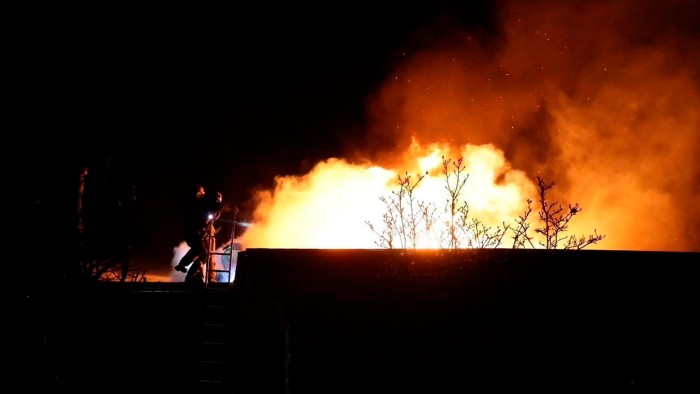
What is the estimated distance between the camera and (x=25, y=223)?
7312 millimetres

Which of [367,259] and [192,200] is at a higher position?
[192,200]

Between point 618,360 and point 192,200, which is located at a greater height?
point 192,200

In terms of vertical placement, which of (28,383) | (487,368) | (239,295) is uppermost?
(239,295)

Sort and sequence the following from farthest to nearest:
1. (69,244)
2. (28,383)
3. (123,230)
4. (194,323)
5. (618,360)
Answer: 1. (123,230)
2. (69,244)
3. (194,323)
4. (28,383)
5. (618,360)

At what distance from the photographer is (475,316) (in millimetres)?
5270

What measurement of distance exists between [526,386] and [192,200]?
6.29 m

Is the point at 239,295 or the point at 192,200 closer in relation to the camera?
the point at 239,295

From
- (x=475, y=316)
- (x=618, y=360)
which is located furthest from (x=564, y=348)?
(x=475, y=316)

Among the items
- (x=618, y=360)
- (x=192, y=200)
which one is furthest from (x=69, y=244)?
(x=618, y=360)

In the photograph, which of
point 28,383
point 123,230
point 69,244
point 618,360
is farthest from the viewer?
point 123,230

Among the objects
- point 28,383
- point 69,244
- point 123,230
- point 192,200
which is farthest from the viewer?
point 123,230

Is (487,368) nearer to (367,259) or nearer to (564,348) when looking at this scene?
(564,348)

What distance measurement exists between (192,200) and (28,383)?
3.69 m

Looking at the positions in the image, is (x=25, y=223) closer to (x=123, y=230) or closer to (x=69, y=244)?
(x=69, y=244)
